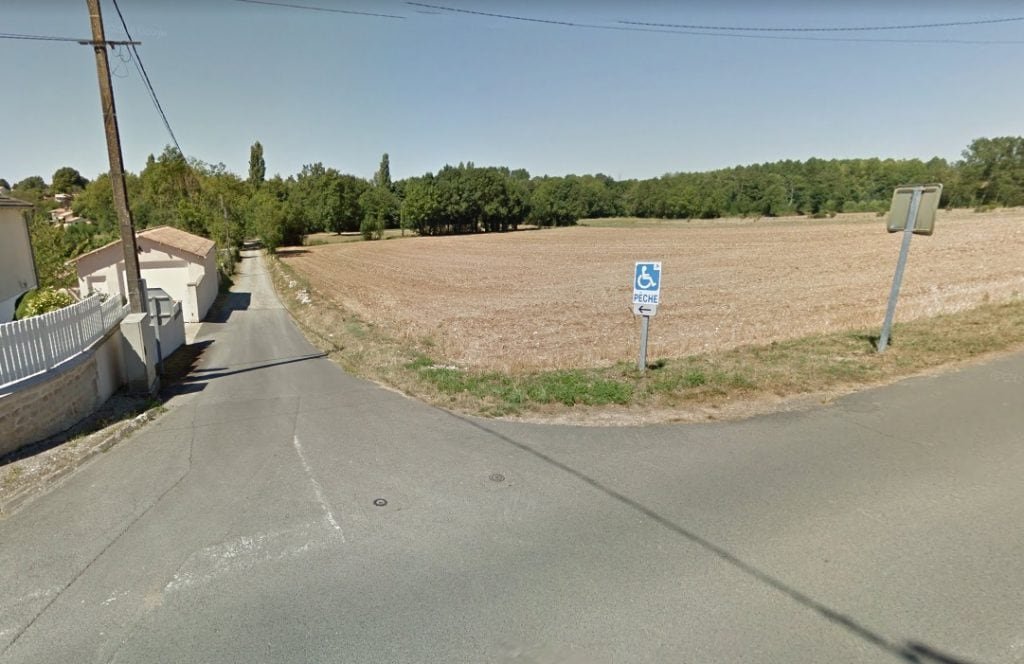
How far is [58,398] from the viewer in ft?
21.6

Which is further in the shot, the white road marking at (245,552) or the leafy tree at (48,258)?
the leafy tree at (48,258)

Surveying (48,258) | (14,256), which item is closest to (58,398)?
(14,256)

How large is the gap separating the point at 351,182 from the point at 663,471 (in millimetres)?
79757

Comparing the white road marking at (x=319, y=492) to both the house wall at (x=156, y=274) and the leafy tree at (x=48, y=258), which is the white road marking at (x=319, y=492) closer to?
the house wall at (x=156, y=274)

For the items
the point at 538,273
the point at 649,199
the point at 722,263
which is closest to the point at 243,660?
the point at 538,273

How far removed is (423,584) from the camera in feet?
11.1

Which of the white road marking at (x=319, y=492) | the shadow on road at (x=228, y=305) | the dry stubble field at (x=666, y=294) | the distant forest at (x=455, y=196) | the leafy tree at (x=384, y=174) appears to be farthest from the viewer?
the leafy tree at (x=384, y=174)

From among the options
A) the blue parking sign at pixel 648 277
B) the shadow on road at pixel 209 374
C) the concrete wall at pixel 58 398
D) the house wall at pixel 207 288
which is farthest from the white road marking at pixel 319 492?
the house wall at pixel 207 288

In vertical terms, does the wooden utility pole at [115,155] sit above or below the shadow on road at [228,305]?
above

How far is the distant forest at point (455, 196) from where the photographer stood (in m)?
47.9

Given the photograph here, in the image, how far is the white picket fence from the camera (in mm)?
5793

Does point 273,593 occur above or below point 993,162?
below

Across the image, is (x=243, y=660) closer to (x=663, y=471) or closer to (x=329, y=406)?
(x=663, y=471)

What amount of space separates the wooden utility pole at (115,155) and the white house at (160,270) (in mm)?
10350
